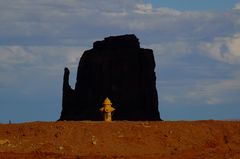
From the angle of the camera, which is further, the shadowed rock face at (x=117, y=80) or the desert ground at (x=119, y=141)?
the shadowed rock face at (x=117, y=80)

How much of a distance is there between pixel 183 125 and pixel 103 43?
1314 inches

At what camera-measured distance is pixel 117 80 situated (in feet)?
184

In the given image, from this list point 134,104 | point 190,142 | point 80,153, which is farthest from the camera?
point 134,104

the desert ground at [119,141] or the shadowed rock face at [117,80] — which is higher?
the shadowed rock face at [117,80]

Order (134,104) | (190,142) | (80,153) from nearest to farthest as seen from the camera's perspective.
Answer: (80,153) < (190,142) < (134,104)

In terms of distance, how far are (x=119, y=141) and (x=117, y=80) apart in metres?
34.6

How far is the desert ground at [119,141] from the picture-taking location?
20.4m

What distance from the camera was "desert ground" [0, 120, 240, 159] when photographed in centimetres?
2044

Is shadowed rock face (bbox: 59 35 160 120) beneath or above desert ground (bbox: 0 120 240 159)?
above

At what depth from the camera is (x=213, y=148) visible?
21750mm

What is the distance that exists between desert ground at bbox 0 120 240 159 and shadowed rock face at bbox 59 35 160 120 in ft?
103

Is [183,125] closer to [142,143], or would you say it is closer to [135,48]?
[142,143]

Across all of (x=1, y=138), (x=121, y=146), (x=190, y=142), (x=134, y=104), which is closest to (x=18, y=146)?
(x=1, y=138)

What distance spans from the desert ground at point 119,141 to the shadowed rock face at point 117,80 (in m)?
31.3
